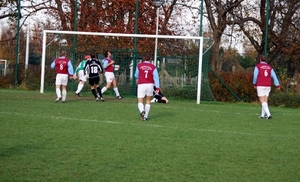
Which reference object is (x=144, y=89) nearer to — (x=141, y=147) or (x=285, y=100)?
(x=141, y=147)

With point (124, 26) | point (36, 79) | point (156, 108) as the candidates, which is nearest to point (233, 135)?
point (156, 108)

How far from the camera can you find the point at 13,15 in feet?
106

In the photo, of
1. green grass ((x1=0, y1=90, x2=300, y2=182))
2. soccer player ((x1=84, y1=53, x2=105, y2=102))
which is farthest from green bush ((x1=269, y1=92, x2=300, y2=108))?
green grass ((x1=0, y1=90, x2=300, y2=182))

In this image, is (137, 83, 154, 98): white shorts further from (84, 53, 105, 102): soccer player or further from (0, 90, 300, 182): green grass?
(84, 53, 105, 102): soccer player

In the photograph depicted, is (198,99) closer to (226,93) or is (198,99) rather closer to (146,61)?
(226,93)

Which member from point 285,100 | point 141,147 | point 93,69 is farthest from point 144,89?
point 285,100

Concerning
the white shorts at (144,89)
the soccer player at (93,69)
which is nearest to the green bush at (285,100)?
the soccer player at (93,69)

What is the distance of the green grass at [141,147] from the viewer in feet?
25.1

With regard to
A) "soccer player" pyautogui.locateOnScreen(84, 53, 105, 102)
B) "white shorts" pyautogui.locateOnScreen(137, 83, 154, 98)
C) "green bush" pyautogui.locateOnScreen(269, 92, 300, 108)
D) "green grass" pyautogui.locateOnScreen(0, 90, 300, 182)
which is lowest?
"green grass" pyautogui.locateOnScreen(0, 90, 300, 182)

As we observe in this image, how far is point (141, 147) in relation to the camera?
9.89 metres

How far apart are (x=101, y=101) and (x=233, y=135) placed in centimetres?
949

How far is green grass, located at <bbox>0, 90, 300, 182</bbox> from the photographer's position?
764 cm

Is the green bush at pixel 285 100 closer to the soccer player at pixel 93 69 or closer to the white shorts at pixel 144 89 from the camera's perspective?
the soccer player at pixel 93 69

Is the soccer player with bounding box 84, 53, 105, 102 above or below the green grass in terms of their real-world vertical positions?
above
